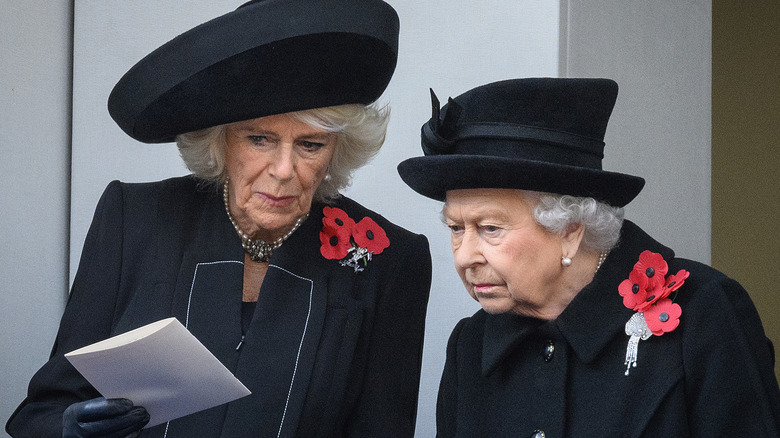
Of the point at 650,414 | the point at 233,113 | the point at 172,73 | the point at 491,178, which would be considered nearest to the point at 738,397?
the point at 650,414

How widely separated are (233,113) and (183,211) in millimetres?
461

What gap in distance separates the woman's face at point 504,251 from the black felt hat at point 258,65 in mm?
482

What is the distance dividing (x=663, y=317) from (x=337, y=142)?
1120 millimetres

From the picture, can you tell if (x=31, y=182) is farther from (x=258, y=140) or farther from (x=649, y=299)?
(x=649, y=299)

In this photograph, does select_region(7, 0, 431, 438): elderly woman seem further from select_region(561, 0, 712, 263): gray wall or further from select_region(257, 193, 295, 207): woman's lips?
select_region(561, 0, 712, 263): gray wall

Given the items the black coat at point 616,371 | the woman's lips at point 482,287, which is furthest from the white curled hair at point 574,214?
the woman's lips at point 482,287

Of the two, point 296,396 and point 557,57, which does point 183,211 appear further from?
point 557,57

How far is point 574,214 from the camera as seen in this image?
2.41 metres

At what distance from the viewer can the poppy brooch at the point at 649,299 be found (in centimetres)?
235

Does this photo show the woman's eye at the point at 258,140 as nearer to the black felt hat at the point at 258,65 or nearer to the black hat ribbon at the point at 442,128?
the black felt hat at the point at 258,65

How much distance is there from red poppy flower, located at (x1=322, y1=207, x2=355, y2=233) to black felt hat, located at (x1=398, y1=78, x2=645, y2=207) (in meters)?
0.50

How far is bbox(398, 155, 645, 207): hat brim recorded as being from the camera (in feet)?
7.68

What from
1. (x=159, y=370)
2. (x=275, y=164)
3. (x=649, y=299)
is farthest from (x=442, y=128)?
(x=159, y=370)

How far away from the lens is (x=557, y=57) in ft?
11.3
